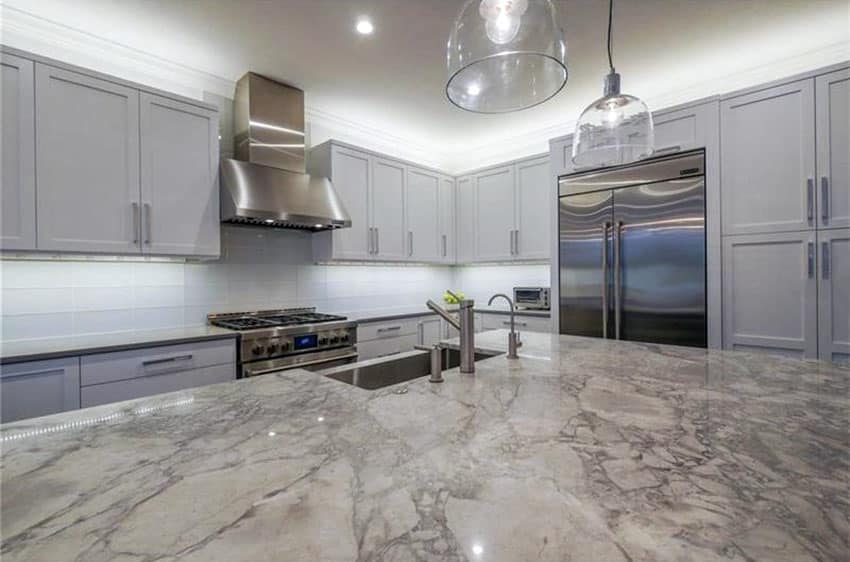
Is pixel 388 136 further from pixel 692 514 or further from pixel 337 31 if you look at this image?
Result: pixel 692 514

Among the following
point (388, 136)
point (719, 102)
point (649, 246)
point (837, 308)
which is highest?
point (388, 136)

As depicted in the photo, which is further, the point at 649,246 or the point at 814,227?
the point at 649,246

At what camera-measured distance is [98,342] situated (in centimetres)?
203

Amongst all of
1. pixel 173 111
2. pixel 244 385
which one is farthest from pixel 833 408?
pixel 173 111

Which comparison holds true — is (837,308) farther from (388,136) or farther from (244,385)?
(388,136)

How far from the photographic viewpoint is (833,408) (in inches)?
39.6

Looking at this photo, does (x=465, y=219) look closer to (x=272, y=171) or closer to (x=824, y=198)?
(x=272, y=171)

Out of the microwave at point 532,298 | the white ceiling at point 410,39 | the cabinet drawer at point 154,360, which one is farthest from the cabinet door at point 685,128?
the cabinet drawer at point 154,360

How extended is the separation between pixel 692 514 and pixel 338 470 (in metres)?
0.56

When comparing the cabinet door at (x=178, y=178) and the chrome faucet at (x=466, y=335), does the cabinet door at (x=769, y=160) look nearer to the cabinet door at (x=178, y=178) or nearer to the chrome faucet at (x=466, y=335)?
the chrome faucet at (x=466, y=335)

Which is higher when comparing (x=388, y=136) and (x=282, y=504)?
(x=388, y=136)

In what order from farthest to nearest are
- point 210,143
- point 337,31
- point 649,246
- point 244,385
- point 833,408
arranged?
point 649,246 < point 210,143 < point 337,31 < point 244,385 < point 833,408

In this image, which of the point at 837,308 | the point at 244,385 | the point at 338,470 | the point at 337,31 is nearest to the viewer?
the point at 338,470

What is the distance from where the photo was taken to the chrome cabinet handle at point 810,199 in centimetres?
226
